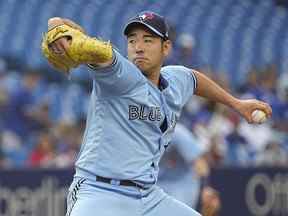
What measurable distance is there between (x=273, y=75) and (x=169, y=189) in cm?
419

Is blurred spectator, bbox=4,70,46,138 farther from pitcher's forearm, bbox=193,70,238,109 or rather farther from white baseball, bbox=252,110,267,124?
white baseball, bbox=252,110,267,124

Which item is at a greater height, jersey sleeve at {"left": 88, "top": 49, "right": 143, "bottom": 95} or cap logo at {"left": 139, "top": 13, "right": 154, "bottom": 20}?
cap logo at {"left": 139, "top": 13, "right": 154, "bottom": 20}

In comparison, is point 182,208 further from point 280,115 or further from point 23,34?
point 23,34

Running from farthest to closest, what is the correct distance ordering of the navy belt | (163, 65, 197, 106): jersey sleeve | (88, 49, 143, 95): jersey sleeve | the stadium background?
1. the stadium background
2. (163, 65, 197, 106): jersey sleeve
3. the navy belt
4. (88, 49, 143, 95): jersey sleeve

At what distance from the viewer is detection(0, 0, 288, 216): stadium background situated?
10320 mm

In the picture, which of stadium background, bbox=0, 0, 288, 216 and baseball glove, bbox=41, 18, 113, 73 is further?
stadium background, bbox=0, 0, 288, 216

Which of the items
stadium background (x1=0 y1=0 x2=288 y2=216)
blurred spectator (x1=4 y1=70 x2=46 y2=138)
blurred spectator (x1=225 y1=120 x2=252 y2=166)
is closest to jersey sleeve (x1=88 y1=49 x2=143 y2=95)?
stadium background (x1=0 y1=0 x2=288 y2=216)

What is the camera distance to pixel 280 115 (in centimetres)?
1198

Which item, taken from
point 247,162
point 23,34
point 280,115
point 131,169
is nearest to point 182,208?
point 131,169

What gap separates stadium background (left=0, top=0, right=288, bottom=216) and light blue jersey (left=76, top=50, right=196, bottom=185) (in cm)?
351

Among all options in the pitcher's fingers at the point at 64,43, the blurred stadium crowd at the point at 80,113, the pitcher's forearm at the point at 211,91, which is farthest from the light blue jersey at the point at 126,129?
the blurred stadium crowd at the point at 80,113

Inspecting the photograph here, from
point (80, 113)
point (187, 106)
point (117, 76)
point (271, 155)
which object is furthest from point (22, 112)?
point (117, 76)

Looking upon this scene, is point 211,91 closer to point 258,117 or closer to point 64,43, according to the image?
point 258,117

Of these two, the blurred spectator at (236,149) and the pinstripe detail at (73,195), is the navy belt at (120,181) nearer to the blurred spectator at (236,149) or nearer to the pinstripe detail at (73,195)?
the pinstripe detail at (73,195)
